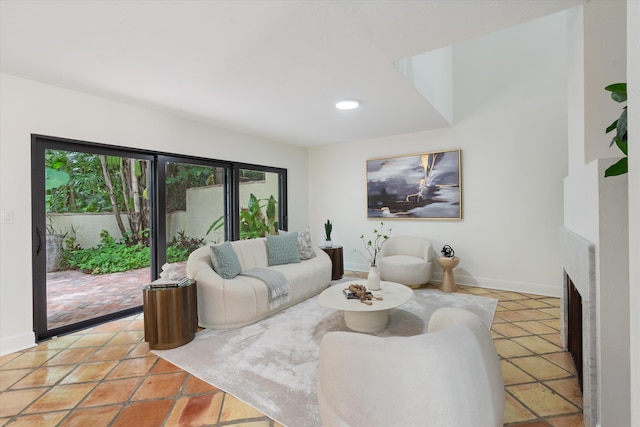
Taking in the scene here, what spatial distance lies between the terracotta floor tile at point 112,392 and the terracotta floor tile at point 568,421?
2.58 metres

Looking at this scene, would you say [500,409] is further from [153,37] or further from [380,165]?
[380,165]

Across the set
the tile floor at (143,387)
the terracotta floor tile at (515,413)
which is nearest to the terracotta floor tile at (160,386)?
the tile floor at (143,387)

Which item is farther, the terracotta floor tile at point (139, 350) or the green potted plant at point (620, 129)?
the terracotta floor tile at point (139, 350)

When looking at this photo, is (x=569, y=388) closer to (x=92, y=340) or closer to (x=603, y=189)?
(x=603, y=189)

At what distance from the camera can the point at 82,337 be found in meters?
2.89

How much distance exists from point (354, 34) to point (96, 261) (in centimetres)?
354

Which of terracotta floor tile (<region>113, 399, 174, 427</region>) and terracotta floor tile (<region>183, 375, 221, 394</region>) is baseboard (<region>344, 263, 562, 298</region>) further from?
terracotta floor tile (<region>113, 399, 174, 427</region>)

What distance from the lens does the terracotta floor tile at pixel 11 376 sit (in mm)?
2119

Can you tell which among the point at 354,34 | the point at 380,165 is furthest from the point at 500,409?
the point at 380,165

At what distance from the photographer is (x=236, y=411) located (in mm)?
1802

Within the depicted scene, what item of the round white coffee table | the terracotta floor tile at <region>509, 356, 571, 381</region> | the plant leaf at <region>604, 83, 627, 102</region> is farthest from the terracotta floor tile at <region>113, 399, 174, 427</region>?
the plant leaf at <region>604, 83, 627, 102</region>

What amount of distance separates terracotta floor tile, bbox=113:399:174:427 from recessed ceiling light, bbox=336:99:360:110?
3.11 metres

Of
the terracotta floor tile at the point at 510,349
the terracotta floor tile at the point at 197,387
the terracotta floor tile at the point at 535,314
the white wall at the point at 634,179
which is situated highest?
the white wall at the point at 634,179

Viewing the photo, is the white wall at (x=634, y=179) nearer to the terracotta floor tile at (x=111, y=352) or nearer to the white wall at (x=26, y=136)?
the terracotta floor tile at (x=111, y=352)
